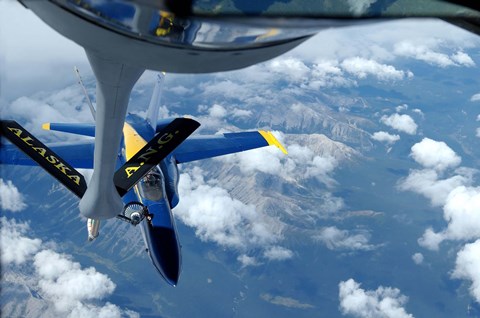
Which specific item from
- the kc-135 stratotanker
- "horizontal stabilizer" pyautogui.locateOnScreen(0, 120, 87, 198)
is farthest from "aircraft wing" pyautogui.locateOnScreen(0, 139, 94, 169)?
"horizontal stabilizer" pyautogui.locateOnScreen(0, 120, 87, 198)

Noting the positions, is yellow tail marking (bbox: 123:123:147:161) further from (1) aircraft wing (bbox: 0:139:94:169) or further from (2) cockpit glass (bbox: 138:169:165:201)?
(2) cockpit glass (bbox: 138:169:165:201)

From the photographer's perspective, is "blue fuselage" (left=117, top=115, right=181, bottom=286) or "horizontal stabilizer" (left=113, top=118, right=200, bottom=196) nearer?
"horizontal stabilizer" (left=113, top=118, right=200, bottom=196)

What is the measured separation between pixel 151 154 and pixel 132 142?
10.5 metres

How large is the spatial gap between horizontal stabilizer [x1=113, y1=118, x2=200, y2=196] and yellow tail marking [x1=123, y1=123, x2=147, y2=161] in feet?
30.8

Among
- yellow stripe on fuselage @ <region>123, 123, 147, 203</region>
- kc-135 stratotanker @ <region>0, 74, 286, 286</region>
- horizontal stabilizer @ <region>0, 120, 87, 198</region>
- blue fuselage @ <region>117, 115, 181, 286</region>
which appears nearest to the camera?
horizontal stabilizer @ <region>0, 120, 87, 198</region>

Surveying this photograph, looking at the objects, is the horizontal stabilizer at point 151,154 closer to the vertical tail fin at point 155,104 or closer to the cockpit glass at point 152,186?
the cockpit glass at point 152,186

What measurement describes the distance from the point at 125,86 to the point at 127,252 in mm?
186057

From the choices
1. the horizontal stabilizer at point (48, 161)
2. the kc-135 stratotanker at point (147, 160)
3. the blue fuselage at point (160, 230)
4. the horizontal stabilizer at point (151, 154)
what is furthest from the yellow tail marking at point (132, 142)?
the horizontal stabilizer at point (48, 161)

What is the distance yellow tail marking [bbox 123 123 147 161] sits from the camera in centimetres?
1756

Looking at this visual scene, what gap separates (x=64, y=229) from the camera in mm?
179375

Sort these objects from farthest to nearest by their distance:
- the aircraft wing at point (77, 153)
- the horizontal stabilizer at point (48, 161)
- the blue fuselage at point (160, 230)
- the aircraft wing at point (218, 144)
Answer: the aircraft wing at point (218, 144), the aircraft wing at point (77, 153), the blue fuselage at point (160, 230), the horizontal stabilizer at point (48, 161)

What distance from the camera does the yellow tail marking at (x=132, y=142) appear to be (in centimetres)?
1756

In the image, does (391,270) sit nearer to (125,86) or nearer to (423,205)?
(423,205)

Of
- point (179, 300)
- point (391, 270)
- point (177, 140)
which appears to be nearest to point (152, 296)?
point (179, 300)
